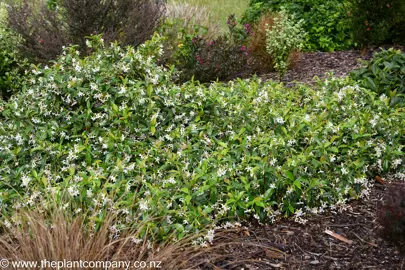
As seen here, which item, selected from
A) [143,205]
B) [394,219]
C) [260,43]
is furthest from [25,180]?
[260,43]

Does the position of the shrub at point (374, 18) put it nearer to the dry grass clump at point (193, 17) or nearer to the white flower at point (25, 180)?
the dry grass clump at point (193, 17)

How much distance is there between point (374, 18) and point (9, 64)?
5.40 meters

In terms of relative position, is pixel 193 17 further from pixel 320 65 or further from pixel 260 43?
pixel 320 65

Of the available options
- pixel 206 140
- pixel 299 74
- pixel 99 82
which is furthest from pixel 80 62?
pixel 299 74

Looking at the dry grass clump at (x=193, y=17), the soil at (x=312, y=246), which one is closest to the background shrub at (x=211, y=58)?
the dry grass clump at (x=193, y=17)

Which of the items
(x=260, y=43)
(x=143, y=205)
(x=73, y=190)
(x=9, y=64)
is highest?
(x=9, y=64)

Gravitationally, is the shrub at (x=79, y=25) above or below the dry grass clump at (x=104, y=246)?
above

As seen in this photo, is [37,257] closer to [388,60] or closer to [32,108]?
[32,108]

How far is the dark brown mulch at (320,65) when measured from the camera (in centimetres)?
790

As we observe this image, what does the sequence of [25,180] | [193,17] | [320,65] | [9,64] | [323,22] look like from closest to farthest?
[25,180] < [9,64] < [320,65] < [323,22] < [193,17]

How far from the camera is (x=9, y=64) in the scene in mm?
7723

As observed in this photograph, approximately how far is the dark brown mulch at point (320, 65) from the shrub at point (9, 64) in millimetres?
3330

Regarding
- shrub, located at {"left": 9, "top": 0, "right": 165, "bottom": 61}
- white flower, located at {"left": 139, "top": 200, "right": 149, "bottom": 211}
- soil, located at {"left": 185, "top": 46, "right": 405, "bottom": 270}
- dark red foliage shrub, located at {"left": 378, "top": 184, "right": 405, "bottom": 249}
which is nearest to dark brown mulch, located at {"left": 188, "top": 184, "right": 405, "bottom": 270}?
soil, located at {"left": 185, "top": 46, "right": 405, "bottom": 270}

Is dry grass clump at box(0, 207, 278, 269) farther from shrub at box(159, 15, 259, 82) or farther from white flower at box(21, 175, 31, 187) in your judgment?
shrub at box(159, 15, 259, 82)
